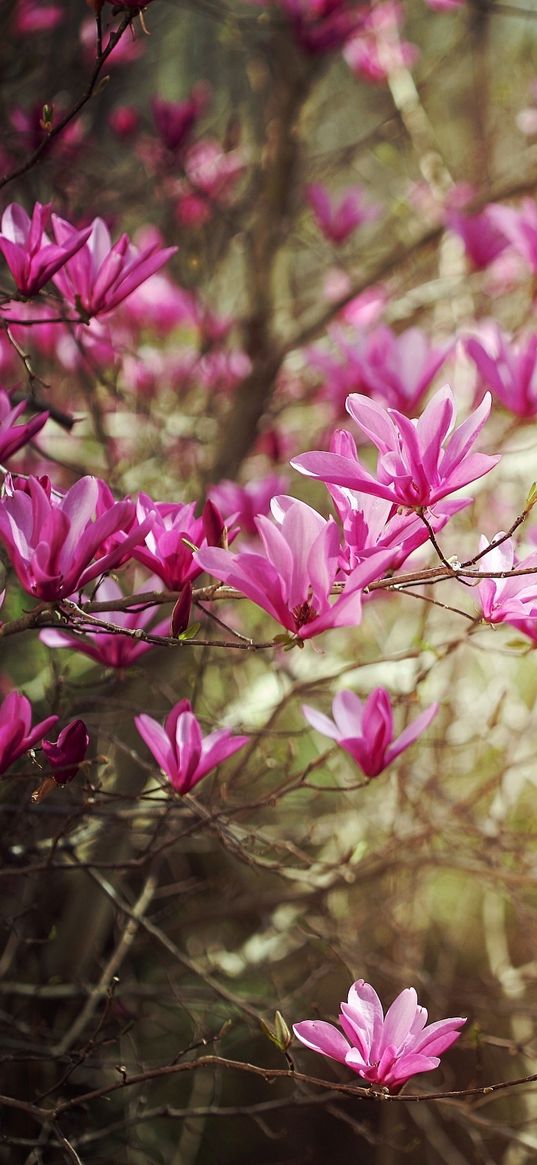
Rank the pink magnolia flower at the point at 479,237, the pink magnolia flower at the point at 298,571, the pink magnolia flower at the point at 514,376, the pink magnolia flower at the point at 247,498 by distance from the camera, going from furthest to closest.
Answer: the pink magnolia flower at the point at 479,237, the pink magnolia flower at the point at 247,498, the pink magnolia flower at the point at 514,376, the pink magnolia flower at the point at 298,571

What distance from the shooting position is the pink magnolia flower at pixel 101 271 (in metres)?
0.87

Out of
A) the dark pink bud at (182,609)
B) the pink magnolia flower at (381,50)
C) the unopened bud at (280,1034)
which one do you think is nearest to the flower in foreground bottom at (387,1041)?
the unopened bud at (280,1034)

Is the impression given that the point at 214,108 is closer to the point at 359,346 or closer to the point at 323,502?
the point at 323,502

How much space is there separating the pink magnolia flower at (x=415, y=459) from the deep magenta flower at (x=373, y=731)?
0.24m

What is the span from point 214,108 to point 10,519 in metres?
2.82

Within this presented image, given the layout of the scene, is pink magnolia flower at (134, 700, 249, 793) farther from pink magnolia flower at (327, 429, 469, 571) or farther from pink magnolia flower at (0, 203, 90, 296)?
pink magnolia flower at (0, 203, 90, 296)

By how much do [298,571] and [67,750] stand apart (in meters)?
0.24

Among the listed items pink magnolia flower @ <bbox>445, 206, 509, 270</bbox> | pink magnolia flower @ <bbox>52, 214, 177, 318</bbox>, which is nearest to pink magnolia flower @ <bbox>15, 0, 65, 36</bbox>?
pink magnolia flower @ <bbox>445, 206, 509, 270</bbox>

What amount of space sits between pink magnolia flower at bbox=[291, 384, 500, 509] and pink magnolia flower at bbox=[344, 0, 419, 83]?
1.86 meters

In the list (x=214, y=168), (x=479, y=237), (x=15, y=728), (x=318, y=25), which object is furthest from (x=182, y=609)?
(x=214, y=168)

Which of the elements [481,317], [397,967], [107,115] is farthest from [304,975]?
[107,115]

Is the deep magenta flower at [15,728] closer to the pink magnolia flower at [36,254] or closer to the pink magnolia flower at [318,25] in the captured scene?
the pink magnolia flower at [36,254]

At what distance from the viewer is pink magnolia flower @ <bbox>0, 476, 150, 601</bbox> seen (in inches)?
25.5

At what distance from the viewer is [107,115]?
2.41 metres
